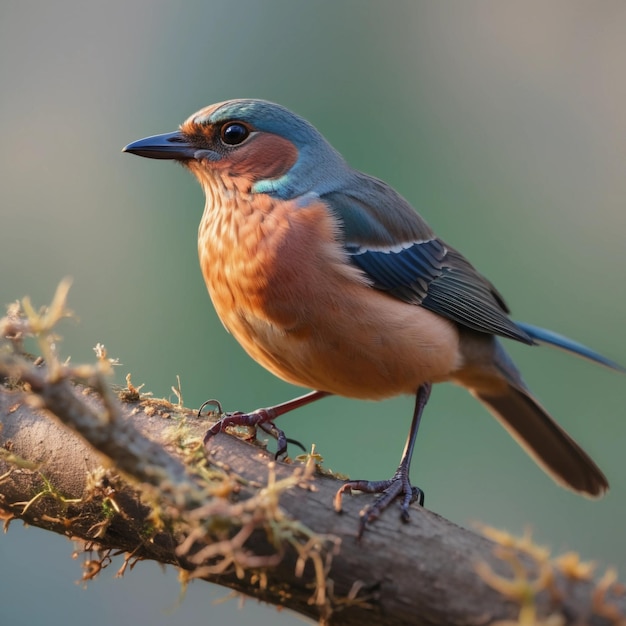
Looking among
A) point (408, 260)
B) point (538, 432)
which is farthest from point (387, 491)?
point (538, 432)

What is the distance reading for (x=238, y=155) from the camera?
403 cm

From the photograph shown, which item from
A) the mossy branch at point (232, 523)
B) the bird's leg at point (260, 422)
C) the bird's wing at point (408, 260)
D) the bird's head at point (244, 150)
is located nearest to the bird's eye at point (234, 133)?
the bird's head at point (244, 150)

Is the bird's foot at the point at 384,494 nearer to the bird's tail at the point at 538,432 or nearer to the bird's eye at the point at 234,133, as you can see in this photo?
the bird's tail at the point at 538,432

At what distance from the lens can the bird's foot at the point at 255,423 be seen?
303 centimetres

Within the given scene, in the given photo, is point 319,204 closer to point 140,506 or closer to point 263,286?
point 263,286

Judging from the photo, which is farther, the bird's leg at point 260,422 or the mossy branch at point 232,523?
the bird's leg at point 260,422

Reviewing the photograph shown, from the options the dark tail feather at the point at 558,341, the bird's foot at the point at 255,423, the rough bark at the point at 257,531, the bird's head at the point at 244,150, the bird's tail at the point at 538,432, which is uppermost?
the bird's head at the point at 244,150

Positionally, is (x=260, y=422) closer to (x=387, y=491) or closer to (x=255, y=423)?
(x=255, y=423)

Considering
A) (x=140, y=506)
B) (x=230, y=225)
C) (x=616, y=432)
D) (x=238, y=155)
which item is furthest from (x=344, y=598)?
(x=616, y=432)

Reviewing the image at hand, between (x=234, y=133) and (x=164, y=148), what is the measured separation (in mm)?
389

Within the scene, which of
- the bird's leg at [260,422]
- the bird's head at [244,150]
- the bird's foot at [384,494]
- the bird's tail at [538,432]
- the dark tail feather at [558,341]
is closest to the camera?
the bird's foot at [384,494]

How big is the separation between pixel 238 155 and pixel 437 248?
137cm

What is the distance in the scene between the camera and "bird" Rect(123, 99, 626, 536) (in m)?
3.55

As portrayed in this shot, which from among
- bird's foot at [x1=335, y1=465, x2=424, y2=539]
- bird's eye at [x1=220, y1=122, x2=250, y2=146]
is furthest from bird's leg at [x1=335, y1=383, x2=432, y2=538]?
bird's eye at [x1=220, y1=122, x2=250, y2=146]
